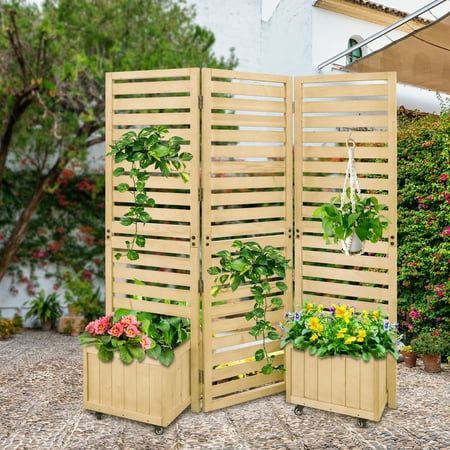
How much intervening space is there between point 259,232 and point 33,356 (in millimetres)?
3214

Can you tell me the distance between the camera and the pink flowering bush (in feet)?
11.8

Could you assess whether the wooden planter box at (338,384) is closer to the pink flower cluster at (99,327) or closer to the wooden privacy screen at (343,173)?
the wooden privacy screen at (343,173)

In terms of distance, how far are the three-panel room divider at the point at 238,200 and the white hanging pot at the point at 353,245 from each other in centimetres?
40

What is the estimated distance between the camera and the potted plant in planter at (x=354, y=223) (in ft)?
11.9

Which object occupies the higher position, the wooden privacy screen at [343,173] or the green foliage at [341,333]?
the wooden privacy screen at [343,173]

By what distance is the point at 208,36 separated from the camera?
23.3ft

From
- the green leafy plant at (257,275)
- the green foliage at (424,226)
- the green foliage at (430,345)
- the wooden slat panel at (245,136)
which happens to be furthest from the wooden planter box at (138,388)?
the green foliage at (424,226)

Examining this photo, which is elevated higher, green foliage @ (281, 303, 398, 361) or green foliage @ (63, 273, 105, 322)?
green foliage @ (281, 303, 398, 361)

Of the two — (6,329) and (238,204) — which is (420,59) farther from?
(6,329)

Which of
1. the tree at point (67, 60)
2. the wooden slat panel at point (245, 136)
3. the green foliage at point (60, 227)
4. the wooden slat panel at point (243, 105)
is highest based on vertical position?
the tree at point (67, 60)

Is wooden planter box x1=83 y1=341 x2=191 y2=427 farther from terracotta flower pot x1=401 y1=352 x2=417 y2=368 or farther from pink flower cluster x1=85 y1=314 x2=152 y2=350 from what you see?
terracotta flower pot x1=401 y1=352 x2=417 y2=368

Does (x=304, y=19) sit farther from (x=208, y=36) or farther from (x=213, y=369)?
(x=213, y=369)

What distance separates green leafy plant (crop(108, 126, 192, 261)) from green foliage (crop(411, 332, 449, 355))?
297 cm

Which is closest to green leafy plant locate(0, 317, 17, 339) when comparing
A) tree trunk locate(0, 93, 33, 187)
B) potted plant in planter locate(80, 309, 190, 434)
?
tree trunk locate(0, 93, 33, 187)
